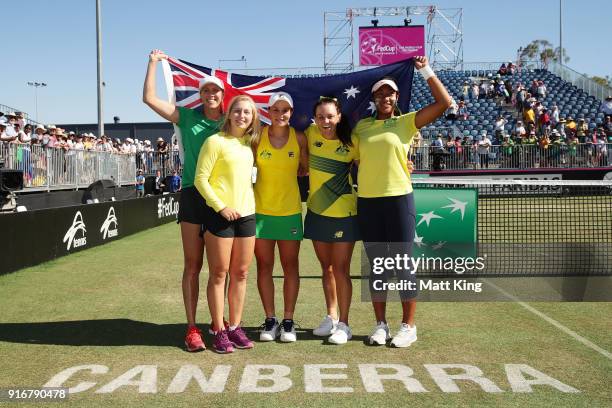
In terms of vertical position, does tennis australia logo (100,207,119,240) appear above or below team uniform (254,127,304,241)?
below

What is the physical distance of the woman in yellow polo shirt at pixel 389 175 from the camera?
5.69 m

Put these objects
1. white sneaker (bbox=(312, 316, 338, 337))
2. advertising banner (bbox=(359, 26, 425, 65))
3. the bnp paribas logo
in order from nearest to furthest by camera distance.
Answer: white sneaker (bbox=(312, 316, 338, 337))
the bnp paribas logo
advertising banner (bbox=(359, 26, 425, 65))

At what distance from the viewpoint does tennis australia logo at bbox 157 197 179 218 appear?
20125mm

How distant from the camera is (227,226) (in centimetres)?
562

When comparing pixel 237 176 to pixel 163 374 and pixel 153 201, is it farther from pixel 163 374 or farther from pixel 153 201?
pixel 153 201

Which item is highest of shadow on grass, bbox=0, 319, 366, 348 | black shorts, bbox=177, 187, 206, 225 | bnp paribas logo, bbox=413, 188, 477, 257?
black shorts, bbox=177, 187, 206, 225

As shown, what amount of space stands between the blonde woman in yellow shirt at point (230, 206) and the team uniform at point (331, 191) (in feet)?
1.84

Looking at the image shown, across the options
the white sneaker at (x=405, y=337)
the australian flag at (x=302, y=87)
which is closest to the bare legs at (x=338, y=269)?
the white sneaker at (x=405, y=337)

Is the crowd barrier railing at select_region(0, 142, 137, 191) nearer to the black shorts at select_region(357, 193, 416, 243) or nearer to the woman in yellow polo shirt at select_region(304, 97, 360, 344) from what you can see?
the woman in yellow polo shirt at select_region(304, 97, 360, 344)

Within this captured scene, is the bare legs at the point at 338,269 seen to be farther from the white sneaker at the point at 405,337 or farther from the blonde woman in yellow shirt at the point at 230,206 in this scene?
the blonde woman in yellow shirt at the point at 230,206

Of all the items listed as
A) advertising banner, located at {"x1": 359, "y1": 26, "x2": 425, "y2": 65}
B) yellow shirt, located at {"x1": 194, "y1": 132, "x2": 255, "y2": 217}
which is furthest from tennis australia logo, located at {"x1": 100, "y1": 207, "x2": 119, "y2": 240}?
advertising banner, located at {"x1": 359, "y1": 26, "x2": 425, "y2": 65}

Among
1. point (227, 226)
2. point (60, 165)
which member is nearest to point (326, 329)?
point (227, 226)

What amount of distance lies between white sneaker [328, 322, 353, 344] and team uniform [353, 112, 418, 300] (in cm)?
82

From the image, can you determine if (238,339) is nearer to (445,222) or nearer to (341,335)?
(341,335)
